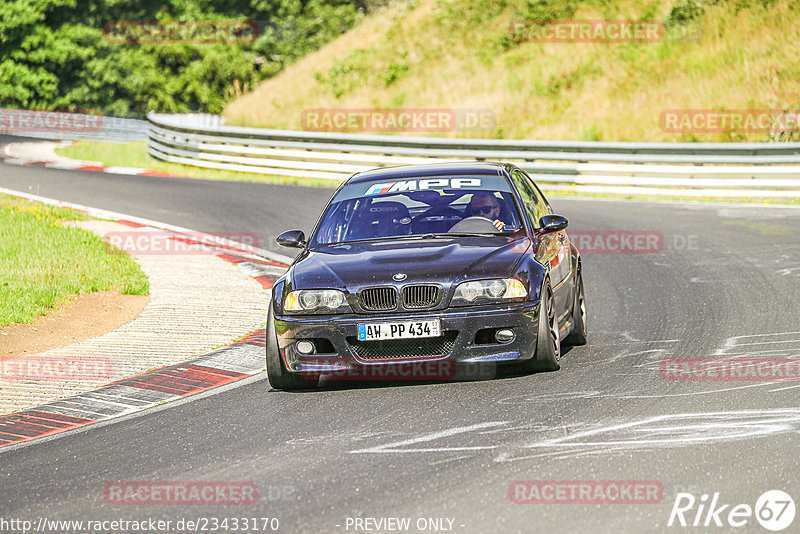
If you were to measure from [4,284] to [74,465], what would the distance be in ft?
23.0

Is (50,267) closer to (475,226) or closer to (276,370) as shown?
(276,370)

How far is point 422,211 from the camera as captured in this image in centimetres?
948

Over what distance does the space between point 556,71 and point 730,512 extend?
28.9m

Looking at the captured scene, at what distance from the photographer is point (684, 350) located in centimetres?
922

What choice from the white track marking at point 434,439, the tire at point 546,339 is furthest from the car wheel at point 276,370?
the white track marking at point 434,439

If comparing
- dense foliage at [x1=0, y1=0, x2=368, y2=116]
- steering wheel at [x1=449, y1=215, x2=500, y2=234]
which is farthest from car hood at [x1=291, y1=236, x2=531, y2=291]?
dense foliage at [x1=0, y1=0, x2=368, y2=116]

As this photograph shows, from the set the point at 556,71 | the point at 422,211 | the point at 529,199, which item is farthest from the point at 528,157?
the point at 422,211

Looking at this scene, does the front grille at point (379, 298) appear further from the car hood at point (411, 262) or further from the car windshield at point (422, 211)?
the car windshield at point (422, 211)

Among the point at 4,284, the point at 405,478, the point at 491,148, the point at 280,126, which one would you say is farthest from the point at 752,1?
the point at 405,478

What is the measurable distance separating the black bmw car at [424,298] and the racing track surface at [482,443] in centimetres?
27

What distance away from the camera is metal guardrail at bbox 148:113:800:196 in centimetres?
2145

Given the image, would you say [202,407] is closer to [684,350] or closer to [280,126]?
[684,350]

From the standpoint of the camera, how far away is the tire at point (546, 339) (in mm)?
8195

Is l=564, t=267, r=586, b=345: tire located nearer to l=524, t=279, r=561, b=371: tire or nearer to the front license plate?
l=524, t=279, r=561, b=371: tire
